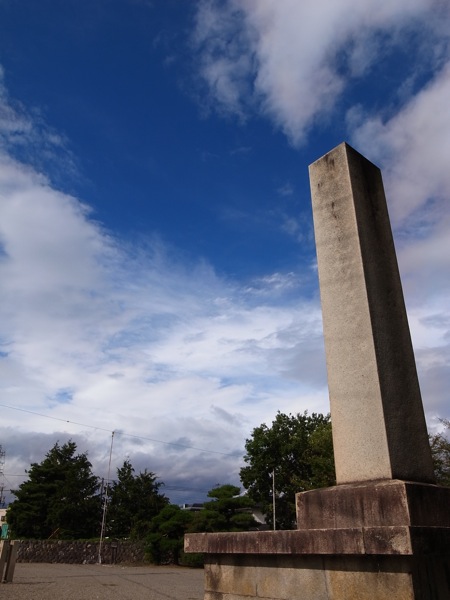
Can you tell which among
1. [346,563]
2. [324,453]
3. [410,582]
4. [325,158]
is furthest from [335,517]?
[324,453]

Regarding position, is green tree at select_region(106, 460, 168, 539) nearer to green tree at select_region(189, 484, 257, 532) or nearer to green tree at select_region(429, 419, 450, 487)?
green tree at select_region(189, 484, 257, 532)

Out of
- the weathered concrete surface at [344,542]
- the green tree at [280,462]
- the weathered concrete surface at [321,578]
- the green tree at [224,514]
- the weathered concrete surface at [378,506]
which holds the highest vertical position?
the green tree at [280,462]

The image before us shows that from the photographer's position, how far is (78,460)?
40750 millimetres

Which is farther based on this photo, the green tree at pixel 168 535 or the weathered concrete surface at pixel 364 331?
the green tree at pixel 168 535

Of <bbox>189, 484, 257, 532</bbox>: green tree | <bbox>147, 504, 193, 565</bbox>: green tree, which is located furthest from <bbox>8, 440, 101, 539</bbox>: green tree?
<bbox>189, 484, 257, 532</bbox>: green tree

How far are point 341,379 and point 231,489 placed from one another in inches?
965

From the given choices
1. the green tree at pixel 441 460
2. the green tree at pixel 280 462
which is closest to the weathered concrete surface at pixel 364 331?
the green tree at pixel 441 460

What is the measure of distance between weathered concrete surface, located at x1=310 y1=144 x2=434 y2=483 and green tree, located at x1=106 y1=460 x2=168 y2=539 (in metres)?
38.2

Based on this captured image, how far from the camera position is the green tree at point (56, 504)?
115ft

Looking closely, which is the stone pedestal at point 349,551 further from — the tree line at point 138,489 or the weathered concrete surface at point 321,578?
the tree line at point 138,489

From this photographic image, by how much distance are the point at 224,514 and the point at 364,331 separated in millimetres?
24363

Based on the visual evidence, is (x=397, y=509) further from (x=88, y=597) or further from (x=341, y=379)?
(x=88, y=597)

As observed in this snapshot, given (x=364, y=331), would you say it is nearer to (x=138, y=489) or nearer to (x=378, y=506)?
(x=378, y=506)

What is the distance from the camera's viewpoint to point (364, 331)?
363 centimetres
